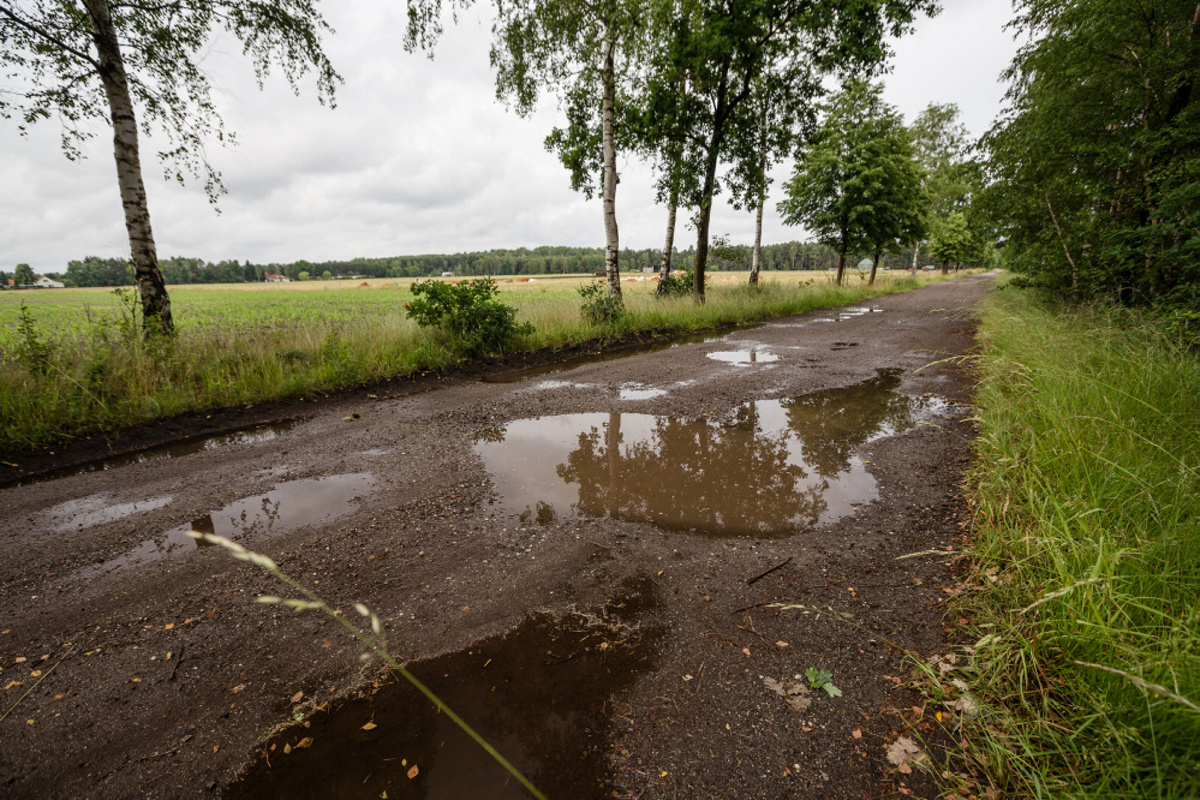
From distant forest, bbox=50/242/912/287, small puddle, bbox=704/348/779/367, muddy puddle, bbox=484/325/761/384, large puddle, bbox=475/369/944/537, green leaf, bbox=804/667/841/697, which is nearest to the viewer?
green leaf, bbox=804/667/841/697

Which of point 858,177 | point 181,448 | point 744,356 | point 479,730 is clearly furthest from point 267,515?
point 858,177

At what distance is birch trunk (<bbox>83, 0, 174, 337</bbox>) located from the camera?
6.29 meters

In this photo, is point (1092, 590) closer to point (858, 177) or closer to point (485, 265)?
point (858, 177)

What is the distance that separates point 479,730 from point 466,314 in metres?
7.70

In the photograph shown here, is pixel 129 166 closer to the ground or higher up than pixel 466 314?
higher up

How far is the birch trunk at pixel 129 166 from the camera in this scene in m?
6.29

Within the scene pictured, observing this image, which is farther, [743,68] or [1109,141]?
[743,68]

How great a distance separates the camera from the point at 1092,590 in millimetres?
1872

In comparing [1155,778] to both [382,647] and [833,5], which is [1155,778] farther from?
[833,5]

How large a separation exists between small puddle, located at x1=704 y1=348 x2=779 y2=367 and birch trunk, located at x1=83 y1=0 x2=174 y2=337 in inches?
356

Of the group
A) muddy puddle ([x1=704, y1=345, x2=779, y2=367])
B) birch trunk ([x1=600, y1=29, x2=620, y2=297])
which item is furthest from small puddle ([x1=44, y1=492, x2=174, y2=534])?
birch trunk ([x1=600, y1=29, x2=620, y2=297])

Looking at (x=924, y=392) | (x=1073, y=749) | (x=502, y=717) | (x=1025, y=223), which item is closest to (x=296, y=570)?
(x=502, y=717)

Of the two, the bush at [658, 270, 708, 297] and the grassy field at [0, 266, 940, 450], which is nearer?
the grassy field at [0, 266, 940, 450]

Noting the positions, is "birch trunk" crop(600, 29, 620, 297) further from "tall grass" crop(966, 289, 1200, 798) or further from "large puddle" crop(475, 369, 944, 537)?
"tall grass" crop(966, 289, 1200, 798)
